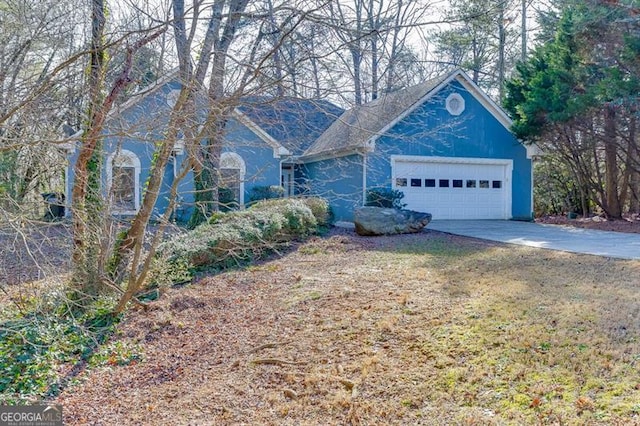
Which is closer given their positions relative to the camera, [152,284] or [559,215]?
[152,284]

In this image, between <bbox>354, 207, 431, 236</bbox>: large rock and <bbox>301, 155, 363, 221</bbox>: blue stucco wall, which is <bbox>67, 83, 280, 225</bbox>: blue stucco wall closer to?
<bbox>301, 155, 363, 221</bbox>: blue stucco wall

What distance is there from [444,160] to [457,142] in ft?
2.64

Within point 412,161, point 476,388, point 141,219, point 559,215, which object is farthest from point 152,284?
point 559,215

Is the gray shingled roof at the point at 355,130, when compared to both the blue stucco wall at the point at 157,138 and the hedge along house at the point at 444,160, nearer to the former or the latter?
the hedge along house at the point at 444,160

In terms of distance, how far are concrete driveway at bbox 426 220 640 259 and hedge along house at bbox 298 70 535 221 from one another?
963 millimetres

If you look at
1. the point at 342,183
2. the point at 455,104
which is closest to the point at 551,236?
the point at 455,104

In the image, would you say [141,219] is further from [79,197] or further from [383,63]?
[383,63]

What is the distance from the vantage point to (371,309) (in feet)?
19.4

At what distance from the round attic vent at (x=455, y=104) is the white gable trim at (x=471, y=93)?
0.44 meters

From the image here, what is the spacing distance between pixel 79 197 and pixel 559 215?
1880cm

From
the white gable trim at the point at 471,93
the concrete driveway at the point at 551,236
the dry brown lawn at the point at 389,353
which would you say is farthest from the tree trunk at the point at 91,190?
the white gable trim at the point at 471,93

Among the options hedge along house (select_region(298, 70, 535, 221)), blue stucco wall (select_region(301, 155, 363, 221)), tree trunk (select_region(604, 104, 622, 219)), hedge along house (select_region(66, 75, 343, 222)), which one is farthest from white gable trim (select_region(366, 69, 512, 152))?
hedge along house (select_region(66, 75, 343, 222))

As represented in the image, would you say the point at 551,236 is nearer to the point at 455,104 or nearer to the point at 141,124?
the point at 455,104

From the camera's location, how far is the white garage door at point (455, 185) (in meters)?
16.0
